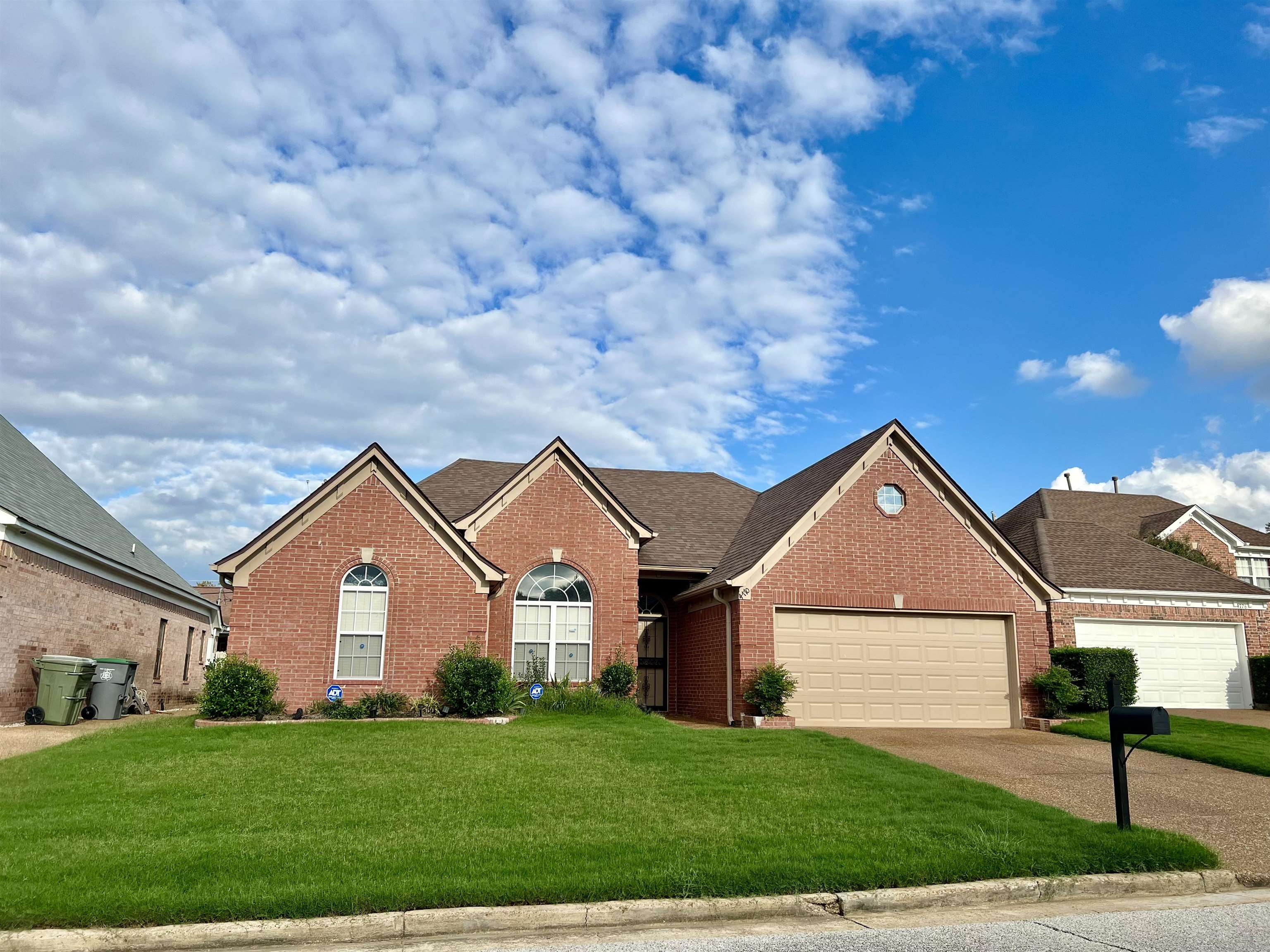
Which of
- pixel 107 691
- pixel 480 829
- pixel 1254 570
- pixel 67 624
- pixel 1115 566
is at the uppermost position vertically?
pixel 1254 570

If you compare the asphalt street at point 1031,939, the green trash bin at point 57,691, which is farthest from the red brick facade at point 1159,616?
the green trash bin at point 57,691

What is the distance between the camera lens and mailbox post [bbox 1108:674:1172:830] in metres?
8.58

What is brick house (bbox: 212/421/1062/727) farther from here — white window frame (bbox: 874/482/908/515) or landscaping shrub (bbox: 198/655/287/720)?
landscaping shrub (bbox: 198/655/287/720)

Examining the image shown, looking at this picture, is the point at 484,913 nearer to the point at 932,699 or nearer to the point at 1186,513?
the point at 932,699

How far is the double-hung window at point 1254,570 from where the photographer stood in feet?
99.3

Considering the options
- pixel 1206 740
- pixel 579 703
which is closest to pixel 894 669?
pixel 1206 740

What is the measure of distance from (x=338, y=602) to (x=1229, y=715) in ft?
64.9

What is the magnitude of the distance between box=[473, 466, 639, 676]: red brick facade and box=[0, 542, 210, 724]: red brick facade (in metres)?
8.21

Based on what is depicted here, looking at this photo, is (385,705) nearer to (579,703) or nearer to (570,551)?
(579,703)

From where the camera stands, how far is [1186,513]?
3005cm

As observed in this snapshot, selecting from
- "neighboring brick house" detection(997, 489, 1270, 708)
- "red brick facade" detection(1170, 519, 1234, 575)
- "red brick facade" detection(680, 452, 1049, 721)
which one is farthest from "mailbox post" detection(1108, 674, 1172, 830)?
"red brick facade" detection(1170, 519, 1234, 575)

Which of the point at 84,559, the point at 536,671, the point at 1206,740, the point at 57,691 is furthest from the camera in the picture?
the point at 536,671

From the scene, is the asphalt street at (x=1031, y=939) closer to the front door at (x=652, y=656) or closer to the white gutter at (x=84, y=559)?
the white gutter at (x=84, y=559)

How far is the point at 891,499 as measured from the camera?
65.9 feet
